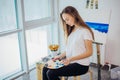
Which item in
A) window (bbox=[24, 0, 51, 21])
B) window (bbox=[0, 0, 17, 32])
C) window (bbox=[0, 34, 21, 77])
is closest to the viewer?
window (bbox=[0, 0, 17, 32])

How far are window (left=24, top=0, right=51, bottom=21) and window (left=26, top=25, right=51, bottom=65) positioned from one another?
23cm

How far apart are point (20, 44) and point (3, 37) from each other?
12.9 inches

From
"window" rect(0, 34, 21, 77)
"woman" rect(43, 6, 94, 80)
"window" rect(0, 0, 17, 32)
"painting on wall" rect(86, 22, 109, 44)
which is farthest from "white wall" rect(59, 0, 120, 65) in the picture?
"window" rect(0, 34, 21, 77)

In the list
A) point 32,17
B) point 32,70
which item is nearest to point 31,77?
point 32,70

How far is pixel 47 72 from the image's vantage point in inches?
75.7

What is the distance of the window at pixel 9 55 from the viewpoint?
8.64ft

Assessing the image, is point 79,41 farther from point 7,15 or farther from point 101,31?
point 7,15

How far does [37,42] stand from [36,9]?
0.61 m

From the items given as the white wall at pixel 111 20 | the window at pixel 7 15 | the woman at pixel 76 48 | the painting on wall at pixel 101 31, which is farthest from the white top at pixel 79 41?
the window at pixel 7 15

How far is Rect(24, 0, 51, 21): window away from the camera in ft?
9.36

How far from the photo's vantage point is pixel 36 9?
3.05 metres

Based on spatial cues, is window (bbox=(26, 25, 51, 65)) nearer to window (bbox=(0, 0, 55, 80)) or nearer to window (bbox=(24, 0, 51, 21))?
window (bbox=(0, 0, 55, 80))

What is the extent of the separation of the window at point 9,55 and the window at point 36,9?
441mm

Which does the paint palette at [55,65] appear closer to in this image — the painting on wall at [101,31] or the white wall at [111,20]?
the painting on wall at [101,31]
